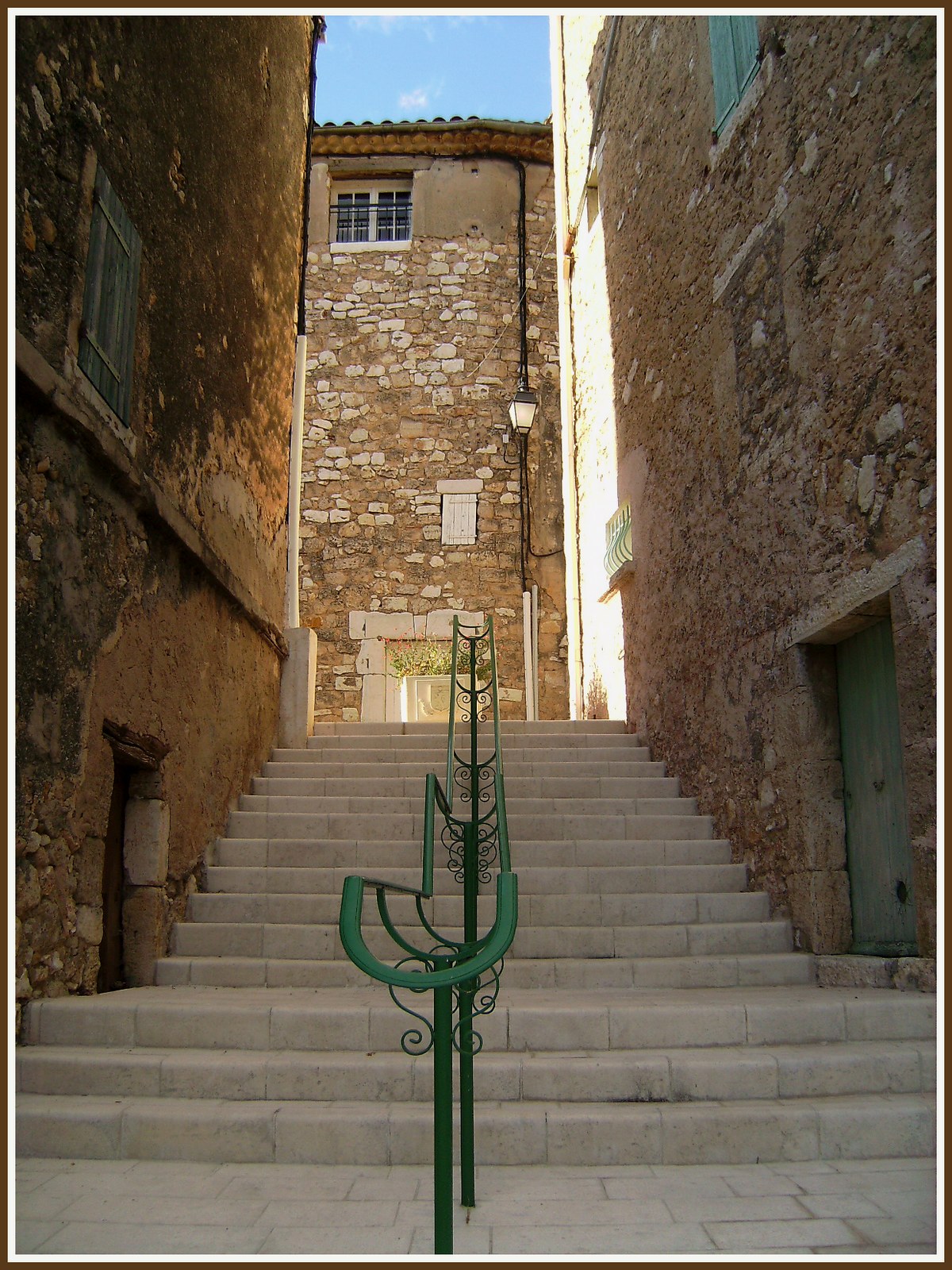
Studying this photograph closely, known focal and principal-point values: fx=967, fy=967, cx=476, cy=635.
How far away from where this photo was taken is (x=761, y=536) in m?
5.07

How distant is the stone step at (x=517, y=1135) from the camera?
2969mm

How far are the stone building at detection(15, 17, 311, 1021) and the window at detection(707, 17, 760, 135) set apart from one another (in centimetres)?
297

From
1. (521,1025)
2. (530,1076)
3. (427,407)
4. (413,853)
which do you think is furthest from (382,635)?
(530,1076)

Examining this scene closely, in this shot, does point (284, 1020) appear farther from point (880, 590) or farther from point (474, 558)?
point (474, 558)

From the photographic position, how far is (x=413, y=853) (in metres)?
5.28

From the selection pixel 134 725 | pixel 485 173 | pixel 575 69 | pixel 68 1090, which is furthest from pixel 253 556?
pixel 485 173

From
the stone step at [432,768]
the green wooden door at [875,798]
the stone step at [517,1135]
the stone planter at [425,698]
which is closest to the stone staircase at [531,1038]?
the stone step at [517,1135]

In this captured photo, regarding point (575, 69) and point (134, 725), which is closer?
point (134, 725)

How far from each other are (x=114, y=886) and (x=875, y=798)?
351cm

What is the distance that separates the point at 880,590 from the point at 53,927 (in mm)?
3508

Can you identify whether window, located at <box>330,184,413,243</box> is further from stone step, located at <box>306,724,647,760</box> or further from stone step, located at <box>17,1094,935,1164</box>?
stone step, located at <box>17,1094,935,1164</box>

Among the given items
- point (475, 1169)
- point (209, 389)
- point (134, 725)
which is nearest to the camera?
point (475, 1169)

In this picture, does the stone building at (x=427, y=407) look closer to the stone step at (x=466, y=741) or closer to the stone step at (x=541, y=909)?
the stone step at (x=466, y=741)

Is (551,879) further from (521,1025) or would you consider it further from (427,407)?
(427,407)
